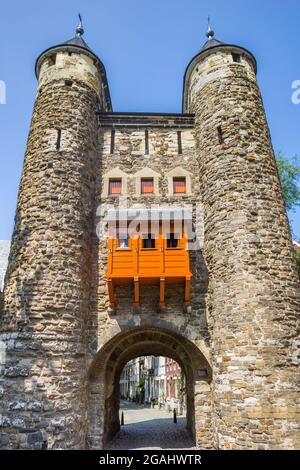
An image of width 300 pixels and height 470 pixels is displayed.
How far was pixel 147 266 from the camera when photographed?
9.96 meters

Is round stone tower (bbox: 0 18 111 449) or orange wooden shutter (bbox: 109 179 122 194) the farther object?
orange wooden shutter (bbox: 109 179 122 194)

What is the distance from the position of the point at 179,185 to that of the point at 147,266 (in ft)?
11.0

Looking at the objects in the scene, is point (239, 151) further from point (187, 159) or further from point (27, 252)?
point (27, 252)

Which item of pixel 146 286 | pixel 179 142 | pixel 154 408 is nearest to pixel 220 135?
pixel 179 142

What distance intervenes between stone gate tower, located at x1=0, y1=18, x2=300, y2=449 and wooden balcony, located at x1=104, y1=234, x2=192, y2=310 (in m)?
0.04

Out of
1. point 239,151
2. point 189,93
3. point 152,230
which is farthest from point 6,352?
point 189,93

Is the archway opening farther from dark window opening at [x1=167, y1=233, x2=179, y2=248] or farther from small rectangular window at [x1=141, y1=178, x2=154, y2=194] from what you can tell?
small rectangular window at [x1=141, y1=178, x2=154, y2=194]

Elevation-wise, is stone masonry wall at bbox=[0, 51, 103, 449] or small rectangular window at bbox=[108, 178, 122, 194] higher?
small rectangular window at bbox=[108, 178, 122, 194]

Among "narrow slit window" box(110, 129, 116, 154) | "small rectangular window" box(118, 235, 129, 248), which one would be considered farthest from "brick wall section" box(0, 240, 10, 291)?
"narrow slit window" box(110, 129, 116, 154)

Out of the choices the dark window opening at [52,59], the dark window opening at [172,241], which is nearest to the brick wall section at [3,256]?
the dark window opening at [172,241]

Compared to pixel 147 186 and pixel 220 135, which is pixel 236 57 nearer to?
pixel 220 135

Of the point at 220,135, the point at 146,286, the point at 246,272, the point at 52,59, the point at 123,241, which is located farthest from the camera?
the point at 52,59

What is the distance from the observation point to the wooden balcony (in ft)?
32.2

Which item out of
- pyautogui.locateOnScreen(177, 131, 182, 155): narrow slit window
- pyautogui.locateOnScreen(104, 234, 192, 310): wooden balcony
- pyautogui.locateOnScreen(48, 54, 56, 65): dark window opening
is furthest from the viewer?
pyautogui.locateOnScreen(48, 54, 56, 65): dark window opening
